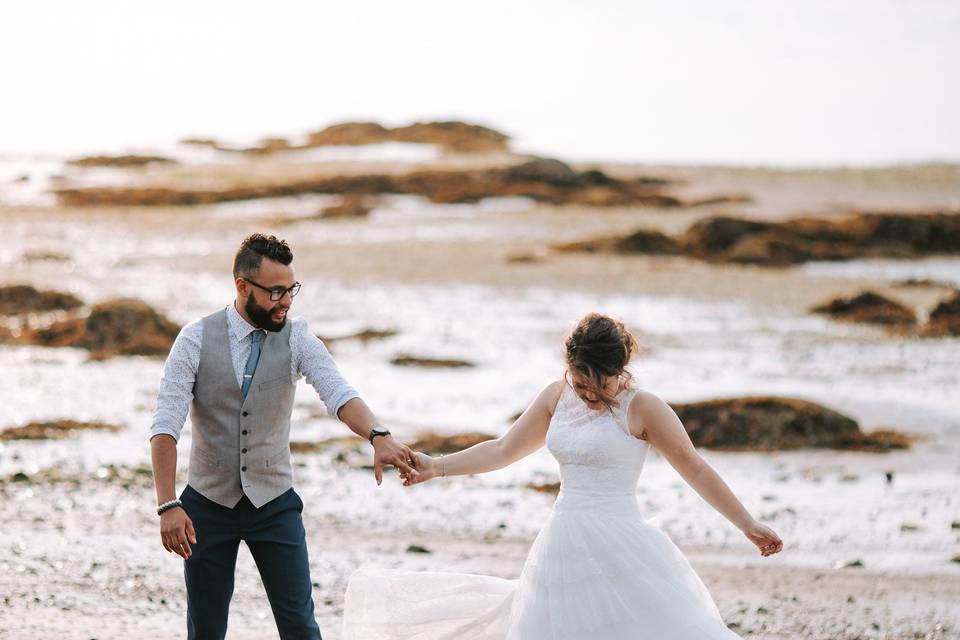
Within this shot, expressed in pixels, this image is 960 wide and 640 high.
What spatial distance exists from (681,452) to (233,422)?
1647 mm

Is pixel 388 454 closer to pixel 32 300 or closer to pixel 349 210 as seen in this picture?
pixel 32 300

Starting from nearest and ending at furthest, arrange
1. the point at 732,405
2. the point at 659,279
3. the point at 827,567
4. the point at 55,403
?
the point at 827,567, the point at 732,405, the point at 55,403, the point at 659,279

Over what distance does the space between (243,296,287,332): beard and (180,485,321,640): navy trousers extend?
0.65 metres

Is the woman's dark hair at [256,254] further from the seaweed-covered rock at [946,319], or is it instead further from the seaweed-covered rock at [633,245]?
the seaweed-covered rock at [633,245]

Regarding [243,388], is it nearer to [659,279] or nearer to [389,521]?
[389,521]

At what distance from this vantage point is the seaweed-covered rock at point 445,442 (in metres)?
12.6


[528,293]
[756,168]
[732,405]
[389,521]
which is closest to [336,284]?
[528,293]

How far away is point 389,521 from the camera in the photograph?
10234 mm

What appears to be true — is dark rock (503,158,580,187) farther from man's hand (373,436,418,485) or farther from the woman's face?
the woman's face

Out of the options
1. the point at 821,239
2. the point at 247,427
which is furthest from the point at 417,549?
the point at 821,239

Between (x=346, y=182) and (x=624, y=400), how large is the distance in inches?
2018

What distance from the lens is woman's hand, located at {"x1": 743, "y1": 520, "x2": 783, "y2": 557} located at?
16.8 feet

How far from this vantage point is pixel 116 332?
18.5 meters

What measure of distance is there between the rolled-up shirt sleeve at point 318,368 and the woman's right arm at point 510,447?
0.46m
